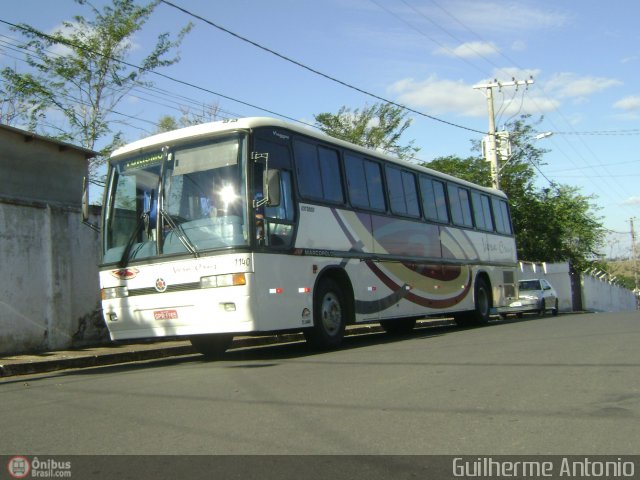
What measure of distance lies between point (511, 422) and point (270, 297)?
15.0ft

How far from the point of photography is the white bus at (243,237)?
8719 millimetres

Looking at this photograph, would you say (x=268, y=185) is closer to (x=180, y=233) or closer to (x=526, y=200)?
(x=180, y=233)

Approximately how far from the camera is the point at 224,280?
866 cm

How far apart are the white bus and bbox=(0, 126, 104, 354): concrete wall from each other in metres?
2.61

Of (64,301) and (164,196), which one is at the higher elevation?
(164,196)

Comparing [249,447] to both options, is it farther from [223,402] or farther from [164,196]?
[164,196]

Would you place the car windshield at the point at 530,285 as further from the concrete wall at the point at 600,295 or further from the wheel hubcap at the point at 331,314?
the wheel hubcap at the point at 331,314

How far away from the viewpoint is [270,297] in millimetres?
8930

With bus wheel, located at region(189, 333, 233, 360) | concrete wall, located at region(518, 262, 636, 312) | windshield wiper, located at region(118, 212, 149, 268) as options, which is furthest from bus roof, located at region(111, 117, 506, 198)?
concrete wall, located at region(518, 262, 636, 312)

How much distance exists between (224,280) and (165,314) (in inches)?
45.2

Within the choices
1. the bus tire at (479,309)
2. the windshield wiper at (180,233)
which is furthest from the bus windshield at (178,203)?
the bus tire at (479,309)

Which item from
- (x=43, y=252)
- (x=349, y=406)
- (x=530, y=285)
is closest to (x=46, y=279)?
(x=43, y=252)
